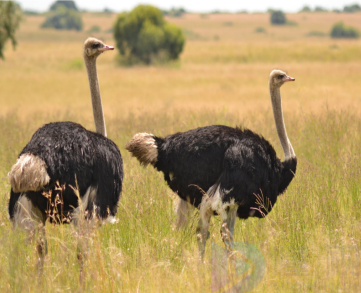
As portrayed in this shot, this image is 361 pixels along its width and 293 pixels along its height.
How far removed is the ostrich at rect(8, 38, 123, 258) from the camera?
312cm

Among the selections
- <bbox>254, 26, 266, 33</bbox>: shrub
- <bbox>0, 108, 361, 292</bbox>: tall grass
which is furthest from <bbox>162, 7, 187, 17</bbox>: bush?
<bbox>0, 108, 361, 292</bbox>: tall grass

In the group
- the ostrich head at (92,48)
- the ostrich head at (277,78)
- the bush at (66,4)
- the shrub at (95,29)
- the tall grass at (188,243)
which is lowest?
the shrub at (95,29)

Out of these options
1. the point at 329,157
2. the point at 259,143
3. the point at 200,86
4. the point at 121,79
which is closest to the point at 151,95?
the point at 200,86

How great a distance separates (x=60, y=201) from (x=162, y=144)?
3.26 feet

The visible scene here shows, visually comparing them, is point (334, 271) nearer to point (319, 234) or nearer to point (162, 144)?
point (319, 234)

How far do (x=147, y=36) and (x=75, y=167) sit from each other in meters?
38.9

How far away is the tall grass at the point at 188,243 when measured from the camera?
3.05m

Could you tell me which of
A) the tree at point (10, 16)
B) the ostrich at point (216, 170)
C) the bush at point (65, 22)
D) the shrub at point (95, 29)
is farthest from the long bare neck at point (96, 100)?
the bush at point (65, 22)

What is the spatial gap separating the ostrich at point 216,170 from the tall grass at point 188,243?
0.18m

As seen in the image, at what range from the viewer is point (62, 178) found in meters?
3.28

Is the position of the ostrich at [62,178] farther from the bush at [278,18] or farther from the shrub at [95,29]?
the bush at [278,18]

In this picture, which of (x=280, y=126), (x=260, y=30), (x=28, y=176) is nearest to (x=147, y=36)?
(x=280, y=126)

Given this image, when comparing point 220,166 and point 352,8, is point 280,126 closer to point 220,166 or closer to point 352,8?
point 220,166

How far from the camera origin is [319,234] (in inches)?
129
